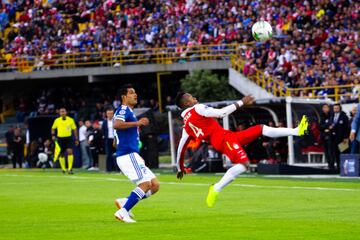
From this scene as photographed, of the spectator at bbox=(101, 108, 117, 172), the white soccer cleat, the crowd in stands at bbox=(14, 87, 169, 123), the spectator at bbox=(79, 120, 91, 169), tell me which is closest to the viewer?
the white soccer cleat

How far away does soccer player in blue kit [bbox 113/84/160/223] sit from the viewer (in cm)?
1444

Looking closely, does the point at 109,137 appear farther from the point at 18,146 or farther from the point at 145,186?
the point at 145,186

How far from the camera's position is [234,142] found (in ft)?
49.6

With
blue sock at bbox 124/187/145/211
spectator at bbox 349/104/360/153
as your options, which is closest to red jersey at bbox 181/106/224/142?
blue sock at bbox 124/187/145/211

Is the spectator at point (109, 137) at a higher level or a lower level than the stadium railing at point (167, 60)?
lower

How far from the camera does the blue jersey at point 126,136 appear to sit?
14656mm

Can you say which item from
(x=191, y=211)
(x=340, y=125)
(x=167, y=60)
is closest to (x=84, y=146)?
(x=167, y=60)

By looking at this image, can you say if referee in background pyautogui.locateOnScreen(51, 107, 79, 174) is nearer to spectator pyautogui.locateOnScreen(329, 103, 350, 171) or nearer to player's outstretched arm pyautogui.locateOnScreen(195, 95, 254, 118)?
spectator pyautogui.locateOnScreen(329, 103, 350, 171)

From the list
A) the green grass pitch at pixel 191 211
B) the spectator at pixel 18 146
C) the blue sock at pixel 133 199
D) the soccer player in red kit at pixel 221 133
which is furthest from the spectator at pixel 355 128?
the spectator at pixel 18 146

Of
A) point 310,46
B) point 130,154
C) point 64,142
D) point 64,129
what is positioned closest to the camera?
point 130,154

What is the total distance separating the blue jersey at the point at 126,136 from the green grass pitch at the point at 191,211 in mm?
1091

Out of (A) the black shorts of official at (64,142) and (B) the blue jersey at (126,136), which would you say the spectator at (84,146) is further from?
(B) the blue jersey at (126,136)

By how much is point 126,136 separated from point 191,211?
2.01m

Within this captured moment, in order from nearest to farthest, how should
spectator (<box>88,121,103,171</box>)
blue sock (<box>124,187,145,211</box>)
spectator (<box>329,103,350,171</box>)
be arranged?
1. blue sock (<box>124,187,145,211</box>)
2. spectator (<box>329,103,350,171</box>)
3. spectator (<box>88,121,103,171</box>)
